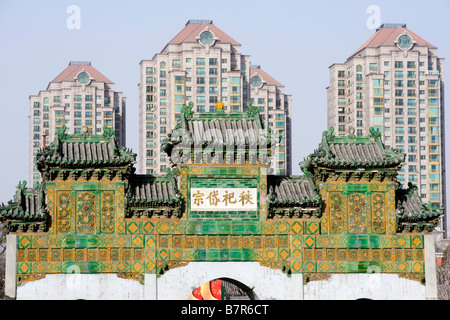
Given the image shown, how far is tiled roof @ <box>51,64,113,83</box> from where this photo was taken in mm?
116250

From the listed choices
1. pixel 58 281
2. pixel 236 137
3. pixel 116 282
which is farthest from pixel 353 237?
pixel 58 281

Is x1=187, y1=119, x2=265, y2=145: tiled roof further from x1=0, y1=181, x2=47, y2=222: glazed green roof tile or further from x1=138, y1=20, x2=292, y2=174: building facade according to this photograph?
x1=138, y1=20, x2=292, y2=174: building facade

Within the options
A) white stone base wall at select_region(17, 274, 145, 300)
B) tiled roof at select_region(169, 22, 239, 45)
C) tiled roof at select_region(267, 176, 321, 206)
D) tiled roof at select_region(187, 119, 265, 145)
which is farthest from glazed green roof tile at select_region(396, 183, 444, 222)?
tiled roof at select_region(169, 22, 239, 45)

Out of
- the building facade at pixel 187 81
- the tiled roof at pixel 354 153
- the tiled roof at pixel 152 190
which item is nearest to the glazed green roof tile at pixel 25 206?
the tiled roof at pixel 152 190

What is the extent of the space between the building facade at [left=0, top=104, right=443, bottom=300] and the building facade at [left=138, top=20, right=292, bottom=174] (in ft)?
239

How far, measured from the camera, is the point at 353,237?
2902 centimetres

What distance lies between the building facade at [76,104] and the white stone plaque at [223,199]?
8453 cm

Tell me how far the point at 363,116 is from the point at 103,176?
274 ft

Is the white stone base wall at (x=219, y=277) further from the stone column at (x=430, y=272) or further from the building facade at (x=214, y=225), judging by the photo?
the stone column at (x=430, y=272)

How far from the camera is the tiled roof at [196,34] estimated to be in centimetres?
10544

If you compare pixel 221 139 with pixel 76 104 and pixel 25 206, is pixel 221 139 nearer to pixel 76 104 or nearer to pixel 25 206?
pixel 25 206

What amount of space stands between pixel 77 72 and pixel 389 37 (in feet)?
132

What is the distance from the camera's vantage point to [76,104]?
11456 centimetres
